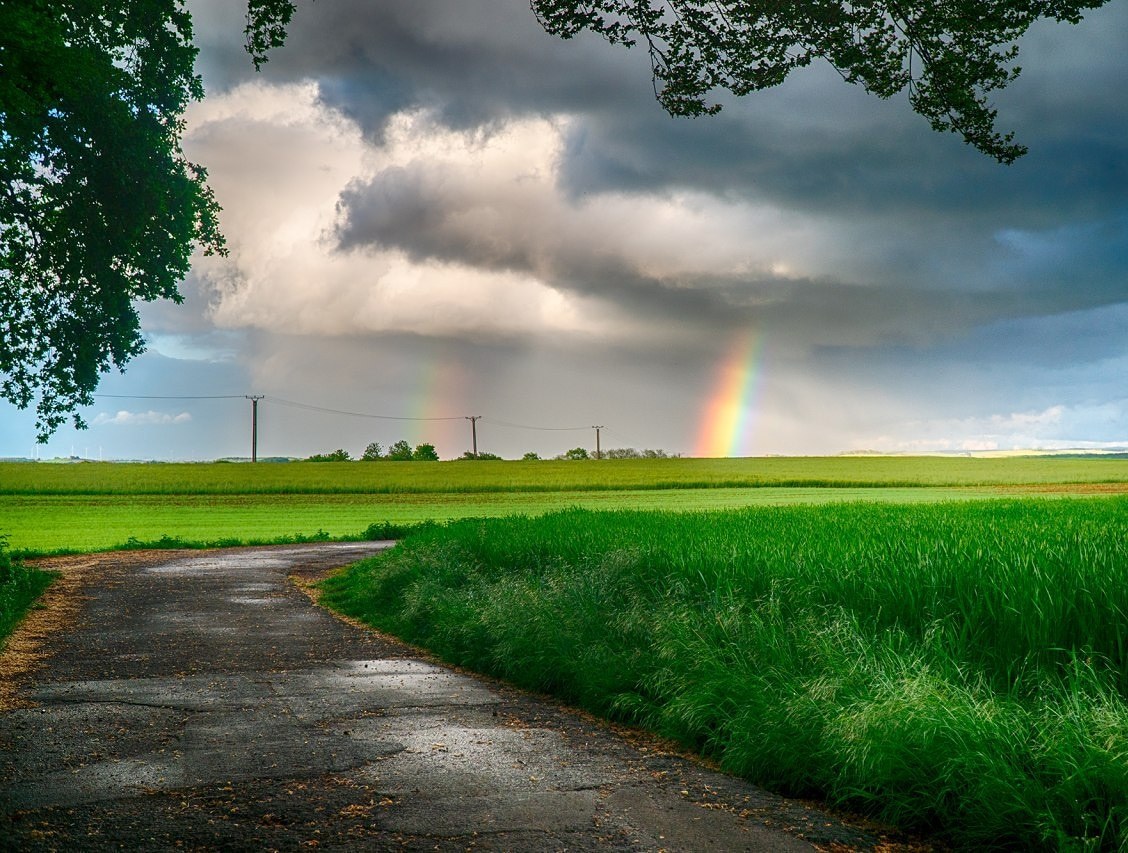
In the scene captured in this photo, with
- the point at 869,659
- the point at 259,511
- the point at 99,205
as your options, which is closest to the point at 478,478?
the point at 259,511

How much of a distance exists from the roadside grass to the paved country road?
763 inches

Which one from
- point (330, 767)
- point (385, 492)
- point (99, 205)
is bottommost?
point (330, 767)

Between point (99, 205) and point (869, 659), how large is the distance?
756 inches

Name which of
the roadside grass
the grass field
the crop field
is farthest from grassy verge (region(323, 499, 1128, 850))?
the grass field

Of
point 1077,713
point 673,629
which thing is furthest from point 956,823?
point 673,629

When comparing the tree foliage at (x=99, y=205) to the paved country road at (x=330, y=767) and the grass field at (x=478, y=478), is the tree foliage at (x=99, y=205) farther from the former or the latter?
the grass field at (x=478, y=478)

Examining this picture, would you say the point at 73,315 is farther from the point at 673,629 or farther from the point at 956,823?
the point at 956,823

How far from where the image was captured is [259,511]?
52.5 metres

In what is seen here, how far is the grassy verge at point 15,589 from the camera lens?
1315 centimetres

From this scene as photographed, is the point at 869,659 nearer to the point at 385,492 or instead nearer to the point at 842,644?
the point at 842,644

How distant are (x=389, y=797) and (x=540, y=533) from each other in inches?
361

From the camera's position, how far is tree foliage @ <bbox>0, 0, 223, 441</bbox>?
1864 centimetres

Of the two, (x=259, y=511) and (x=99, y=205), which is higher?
(x=99, y=205)

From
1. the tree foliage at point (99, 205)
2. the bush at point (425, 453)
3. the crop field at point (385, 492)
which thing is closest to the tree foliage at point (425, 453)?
the bush at point (425, 453)
